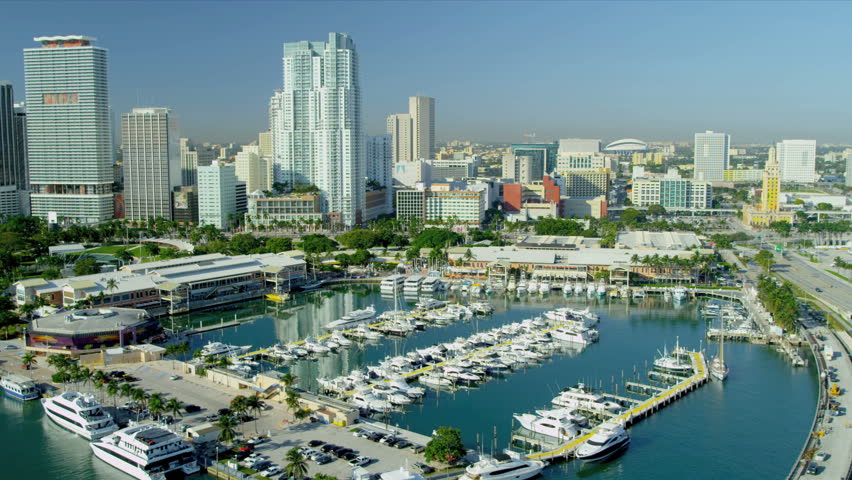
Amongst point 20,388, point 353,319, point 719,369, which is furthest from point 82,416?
point 719,369

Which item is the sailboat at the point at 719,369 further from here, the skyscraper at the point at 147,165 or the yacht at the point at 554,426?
the skyscraper at the point at 147,165

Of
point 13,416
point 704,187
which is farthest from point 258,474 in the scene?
point 704,187

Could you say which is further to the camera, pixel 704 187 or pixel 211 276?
pixel 704 187

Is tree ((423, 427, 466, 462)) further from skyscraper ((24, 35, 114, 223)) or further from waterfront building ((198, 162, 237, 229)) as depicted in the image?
skyscraper ((24, 35, 114, 223))

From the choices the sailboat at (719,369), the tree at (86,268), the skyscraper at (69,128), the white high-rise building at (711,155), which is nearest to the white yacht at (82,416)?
the sailboat at (719,369)

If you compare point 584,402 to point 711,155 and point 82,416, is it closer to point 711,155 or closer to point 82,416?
Answer: point 82,416

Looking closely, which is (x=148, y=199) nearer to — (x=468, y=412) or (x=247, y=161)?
(x=247, y=161)
